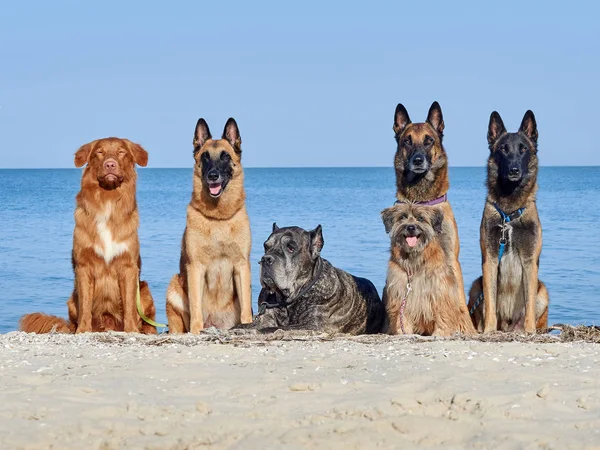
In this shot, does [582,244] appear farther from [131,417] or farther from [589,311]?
[131,417]

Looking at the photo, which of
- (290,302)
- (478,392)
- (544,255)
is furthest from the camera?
(544,255)

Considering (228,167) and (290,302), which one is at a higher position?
(228,167)

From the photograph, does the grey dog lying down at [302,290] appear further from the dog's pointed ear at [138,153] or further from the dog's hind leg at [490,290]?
the dog's pointed ear at [138,153]

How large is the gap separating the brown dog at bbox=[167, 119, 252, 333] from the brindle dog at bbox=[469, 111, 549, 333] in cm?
213

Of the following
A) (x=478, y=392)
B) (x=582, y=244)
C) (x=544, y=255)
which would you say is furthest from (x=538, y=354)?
(x=582, y=244)

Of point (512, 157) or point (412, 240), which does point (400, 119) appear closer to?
point (512, 157)

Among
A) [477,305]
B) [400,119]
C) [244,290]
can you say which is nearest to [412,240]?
[477,305]

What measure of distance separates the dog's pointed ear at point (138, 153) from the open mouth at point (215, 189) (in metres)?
0.64

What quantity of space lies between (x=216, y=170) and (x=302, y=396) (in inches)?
139

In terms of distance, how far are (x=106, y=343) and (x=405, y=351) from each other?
2.34 metres

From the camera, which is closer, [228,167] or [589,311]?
[228,167]

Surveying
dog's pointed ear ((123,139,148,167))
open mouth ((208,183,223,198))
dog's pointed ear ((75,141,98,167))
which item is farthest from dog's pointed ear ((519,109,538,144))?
dog's pointed ear ((75,141,98,167))

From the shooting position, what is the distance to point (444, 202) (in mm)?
8430

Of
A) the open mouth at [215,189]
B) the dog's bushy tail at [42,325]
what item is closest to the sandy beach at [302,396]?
the dog's bushy tail at [42,325]
